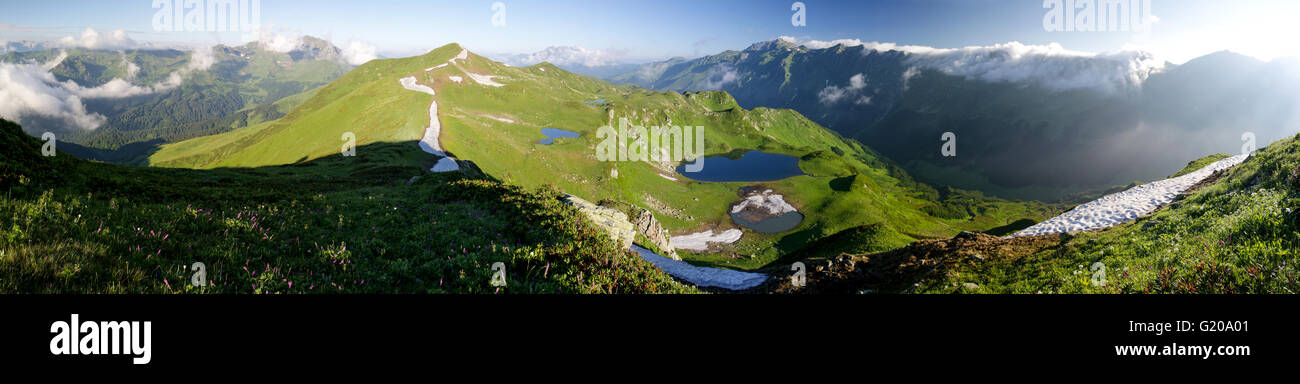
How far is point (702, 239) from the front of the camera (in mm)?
100812

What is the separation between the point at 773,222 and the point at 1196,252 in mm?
104293

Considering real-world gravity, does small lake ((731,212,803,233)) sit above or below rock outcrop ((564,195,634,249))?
below

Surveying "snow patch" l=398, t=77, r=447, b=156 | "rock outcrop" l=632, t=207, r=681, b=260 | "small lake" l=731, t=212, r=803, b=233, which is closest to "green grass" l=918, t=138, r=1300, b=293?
"rock outcrop" l=632, t=207, r=681, b=260

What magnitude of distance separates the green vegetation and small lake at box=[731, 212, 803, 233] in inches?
3853

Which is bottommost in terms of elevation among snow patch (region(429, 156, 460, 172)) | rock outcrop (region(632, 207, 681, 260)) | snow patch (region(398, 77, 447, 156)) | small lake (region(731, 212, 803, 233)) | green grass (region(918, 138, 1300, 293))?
small lake (region(731, 212, 803, 233))

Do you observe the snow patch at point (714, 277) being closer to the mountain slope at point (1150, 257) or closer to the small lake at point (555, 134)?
the mountain slope at point (1150, 257)

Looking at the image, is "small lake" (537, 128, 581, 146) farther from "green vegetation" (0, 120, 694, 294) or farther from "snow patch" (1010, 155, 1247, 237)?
"snow patch" (1010, 155, 1247, 237)

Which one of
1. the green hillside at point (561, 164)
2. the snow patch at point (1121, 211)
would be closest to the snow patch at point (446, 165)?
the green hillside at point (561, 164)

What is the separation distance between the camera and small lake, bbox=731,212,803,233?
106938 millimetres

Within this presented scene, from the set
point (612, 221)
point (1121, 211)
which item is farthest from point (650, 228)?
point (1121, 211)

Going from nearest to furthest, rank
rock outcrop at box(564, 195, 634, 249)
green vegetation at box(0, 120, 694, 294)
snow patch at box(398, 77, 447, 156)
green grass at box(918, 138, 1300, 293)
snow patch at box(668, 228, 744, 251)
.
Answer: green vegetation at box(0, 120, 694, 294) → green grass at box(918, 138, 1300, 293) → rock outcrop at box(564, 195, 634, 249) → snow patch at box(398, 77, 447, 156) → snow patch at box(668, 228, 744, 251)
